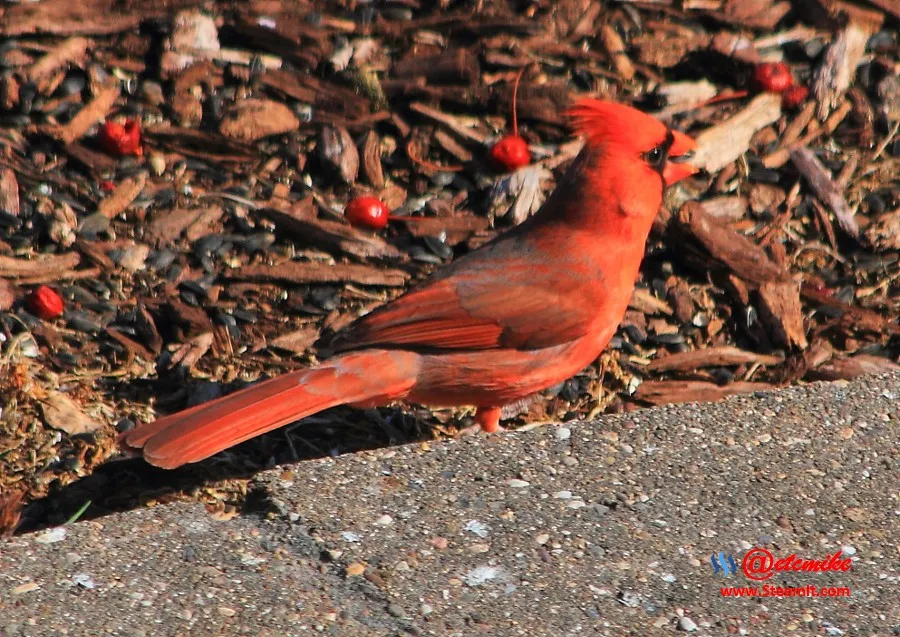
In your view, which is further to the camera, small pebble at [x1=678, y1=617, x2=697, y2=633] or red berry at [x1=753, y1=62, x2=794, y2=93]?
red berry at [x1=753, y1=62, x2=794, y2=93]

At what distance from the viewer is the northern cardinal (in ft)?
13.1

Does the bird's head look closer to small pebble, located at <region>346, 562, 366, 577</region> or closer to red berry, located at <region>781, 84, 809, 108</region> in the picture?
red berry, located at <region>781, 84, 809, 108</region>

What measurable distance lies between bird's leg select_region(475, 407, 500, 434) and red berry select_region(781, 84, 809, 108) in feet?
5.70

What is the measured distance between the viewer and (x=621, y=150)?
4184 mm

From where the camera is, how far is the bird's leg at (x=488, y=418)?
4.12 m

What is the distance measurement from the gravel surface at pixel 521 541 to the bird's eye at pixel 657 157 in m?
0.86

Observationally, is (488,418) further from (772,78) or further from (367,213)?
(772,78)

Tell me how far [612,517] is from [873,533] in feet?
1.99

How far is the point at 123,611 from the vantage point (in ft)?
9.43

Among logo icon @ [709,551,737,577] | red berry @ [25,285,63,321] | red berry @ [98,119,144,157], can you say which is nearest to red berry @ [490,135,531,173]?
red berry @ [98,119,144,157]

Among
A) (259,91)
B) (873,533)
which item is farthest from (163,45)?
(873,533)

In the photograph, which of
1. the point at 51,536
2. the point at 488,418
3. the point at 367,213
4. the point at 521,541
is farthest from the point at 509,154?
the point at 51,536

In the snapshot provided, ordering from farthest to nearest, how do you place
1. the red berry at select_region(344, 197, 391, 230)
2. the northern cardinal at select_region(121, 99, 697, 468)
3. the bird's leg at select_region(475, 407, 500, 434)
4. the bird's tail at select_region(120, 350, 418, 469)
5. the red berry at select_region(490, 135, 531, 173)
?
the red berry at select_region(490, 135, 531, 173) < the red berry at select_region(344, 197, 391, 230) < the bird's leg at select_region(475, 407, 500, 434) < the northern cardinal at select_region(121, 99, 697, 468) < the bird's tail at select_region(120, 350, 418, 469)

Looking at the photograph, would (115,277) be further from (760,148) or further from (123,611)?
(760,148)
